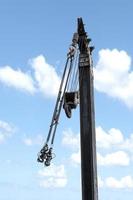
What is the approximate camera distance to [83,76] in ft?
52.7

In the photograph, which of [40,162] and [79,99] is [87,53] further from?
[40,162]

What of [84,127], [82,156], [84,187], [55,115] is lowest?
[84,187]

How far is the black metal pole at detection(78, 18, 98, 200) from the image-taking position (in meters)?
14.7

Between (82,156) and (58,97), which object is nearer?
(82,156)

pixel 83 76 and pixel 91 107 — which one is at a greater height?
pixel 83 76

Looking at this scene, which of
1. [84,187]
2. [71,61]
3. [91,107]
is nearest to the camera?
[84,187]

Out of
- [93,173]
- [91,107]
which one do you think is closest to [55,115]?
[91,107]

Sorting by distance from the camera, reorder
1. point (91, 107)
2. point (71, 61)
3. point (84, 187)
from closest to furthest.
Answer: point (84, 187) → point (91, 107) → point (71, 61)

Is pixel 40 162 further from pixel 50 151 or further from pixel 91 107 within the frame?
pixel 91 107

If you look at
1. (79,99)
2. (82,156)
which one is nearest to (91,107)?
(79,99)

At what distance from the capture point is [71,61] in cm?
1698

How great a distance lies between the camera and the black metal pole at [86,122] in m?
14.7

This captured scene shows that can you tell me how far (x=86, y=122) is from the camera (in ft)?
50.5

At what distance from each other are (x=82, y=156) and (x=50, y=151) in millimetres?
1394
